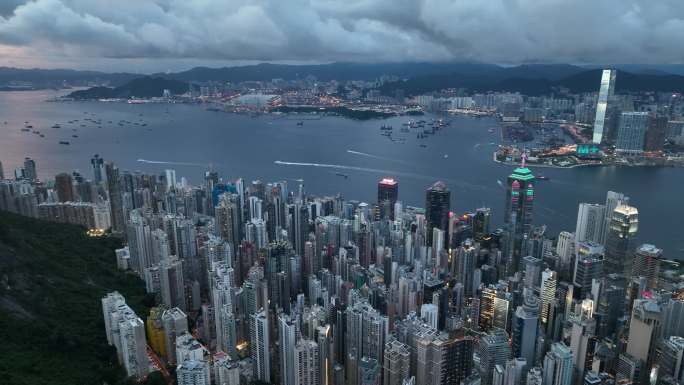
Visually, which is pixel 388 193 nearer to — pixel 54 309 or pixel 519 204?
pixel 519 204

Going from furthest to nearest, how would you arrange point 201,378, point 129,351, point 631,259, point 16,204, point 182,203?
point 182,203 < point 16,204 < point 631,259 < point 129,351 < point 201,378

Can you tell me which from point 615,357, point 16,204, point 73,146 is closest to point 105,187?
point 16,204

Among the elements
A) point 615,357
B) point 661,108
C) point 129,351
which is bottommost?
point 615,357

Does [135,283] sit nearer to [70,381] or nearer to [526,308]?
[70,381]

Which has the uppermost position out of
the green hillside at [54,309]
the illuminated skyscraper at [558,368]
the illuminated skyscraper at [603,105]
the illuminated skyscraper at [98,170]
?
the illuminated skyscraper at [603,105]

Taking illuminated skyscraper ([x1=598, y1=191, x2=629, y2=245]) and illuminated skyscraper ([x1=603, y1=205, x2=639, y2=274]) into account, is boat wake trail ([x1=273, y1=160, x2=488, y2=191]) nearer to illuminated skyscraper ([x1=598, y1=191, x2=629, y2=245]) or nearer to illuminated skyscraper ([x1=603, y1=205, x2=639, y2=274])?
illuminated skyscraper ([x1=598, y1=191, x2=629, y2=245])

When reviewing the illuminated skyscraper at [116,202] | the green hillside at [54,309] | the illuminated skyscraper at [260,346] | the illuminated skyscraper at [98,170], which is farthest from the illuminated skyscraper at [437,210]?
the illuminated skyscraper at [98,170]

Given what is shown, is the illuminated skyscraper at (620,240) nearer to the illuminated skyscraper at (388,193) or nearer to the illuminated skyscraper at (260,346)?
the illuminated skyscraper at (388,193)
